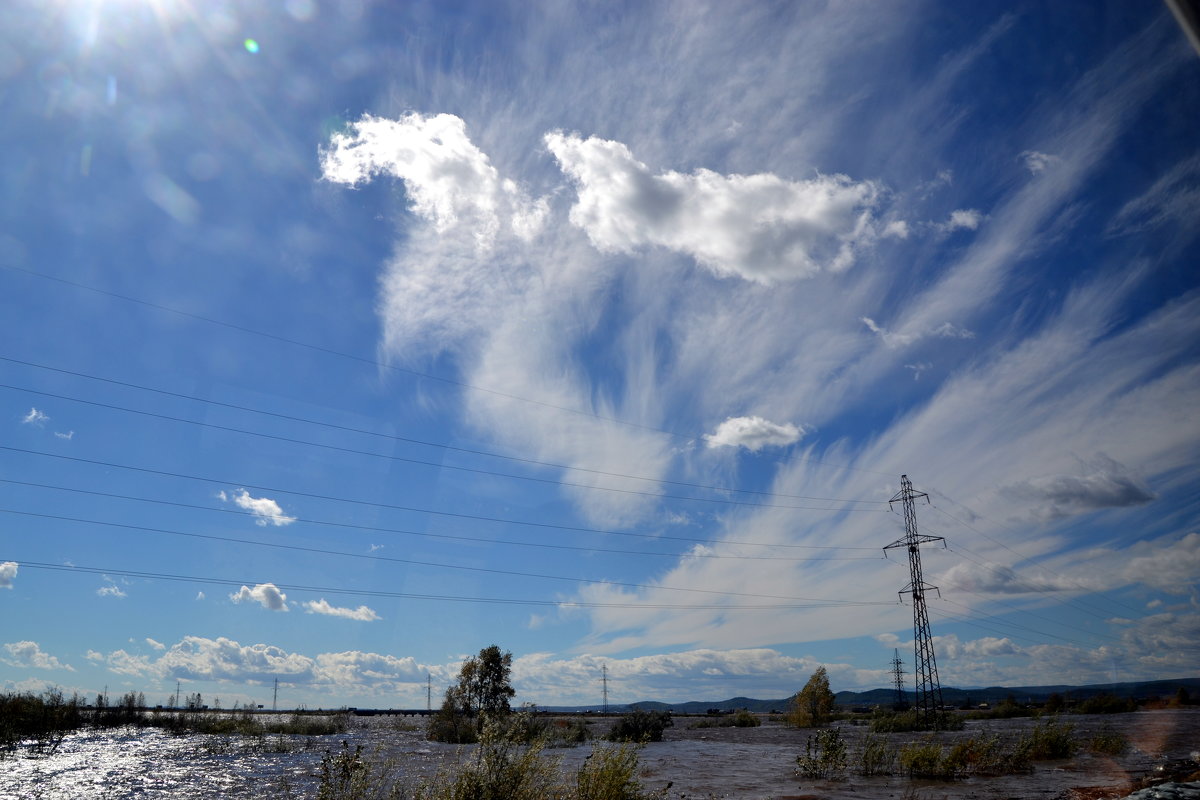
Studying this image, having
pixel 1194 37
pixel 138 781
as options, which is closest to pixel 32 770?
pixel 138 781

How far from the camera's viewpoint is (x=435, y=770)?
33406mm

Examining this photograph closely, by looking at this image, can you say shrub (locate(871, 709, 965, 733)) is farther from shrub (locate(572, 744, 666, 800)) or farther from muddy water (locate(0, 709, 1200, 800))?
shrub (locate(572, 744, 666, 800))

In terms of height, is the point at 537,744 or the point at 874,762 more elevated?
the point at 537,744

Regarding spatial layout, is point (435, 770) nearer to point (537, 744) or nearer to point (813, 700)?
point (537, 744)

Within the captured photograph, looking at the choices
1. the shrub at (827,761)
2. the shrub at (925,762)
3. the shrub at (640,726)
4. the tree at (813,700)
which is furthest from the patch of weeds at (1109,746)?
the tree at (813,700)

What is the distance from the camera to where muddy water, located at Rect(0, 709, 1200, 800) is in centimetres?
2925

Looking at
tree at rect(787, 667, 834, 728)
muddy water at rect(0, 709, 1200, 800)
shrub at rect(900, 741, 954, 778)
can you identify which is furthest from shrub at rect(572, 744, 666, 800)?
tree at rect(787, 667, 834, 728)

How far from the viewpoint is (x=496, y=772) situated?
13.8 m

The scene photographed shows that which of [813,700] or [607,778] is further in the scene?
[813,700]

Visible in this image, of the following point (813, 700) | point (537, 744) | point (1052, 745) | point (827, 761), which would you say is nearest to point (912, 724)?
point (813, 700)

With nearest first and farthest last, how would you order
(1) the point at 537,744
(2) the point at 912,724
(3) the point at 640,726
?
(1) the point at 537,744, (3) the point at 640,726, (2) the point at 912,724

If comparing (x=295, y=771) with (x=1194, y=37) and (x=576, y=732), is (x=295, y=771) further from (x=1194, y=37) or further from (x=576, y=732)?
(x=1194, y=37)

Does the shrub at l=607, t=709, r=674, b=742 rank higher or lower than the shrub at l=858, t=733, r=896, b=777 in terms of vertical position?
lower

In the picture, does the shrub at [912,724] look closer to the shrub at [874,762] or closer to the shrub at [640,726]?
the shrub at [640,726]
